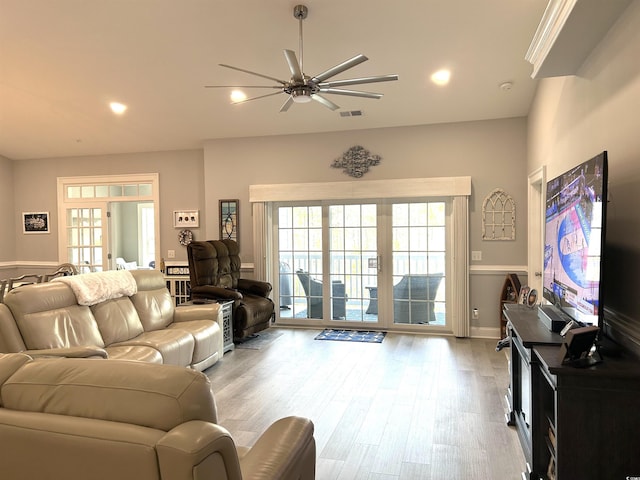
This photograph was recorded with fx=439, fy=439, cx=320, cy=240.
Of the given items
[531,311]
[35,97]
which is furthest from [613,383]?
[35,97]

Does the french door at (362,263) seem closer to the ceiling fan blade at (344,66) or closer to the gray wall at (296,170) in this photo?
the gray wall at (296,170)

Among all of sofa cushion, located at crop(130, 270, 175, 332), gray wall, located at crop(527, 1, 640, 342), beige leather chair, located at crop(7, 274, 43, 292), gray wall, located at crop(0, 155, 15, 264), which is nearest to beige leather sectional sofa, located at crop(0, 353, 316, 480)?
gray wall, located at crop(527, 1, 640, 342)

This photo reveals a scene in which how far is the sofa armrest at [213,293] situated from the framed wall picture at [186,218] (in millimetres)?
1857

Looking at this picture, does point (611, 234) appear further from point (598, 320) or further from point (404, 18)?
point (404, 18)

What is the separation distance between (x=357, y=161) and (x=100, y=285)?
11.7 ft

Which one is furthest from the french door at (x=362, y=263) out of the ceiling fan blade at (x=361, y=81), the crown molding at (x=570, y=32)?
the crown molding at (x=570, y=32)

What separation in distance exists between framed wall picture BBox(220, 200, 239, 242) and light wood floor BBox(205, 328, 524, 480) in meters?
1.86

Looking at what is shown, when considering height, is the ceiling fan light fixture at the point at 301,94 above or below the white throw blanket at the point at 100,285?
above

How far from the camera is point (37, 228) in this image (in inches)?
304

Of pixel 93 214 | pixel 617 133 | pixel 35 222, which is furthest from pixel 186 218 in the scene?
pixel 617 133

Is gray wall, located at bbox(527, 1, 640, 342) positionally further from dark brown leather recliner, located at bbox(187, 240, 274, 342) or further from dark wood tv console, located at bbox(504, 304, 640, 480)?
dark brown leather recliner, located at bbox(187, 240, 274, 342)

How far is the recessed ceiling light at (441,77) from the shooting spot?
4.56 m

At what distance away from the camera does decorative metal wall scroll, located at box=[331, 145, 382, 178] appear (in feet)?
19.4

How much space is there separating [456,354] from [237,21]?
402cm
